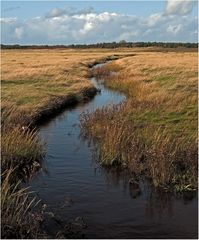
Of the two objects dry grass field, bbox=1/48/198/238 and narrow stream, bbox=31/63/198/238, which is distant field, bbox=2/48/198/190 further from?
narrow stream, bbox=31/63/198/238

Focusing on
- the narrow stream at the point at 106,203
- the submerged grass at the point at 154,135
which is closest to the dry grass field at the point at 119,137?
the submerged grass at the point at 154,135

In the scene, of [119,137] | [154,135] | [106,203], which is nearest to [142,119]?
[154,135]

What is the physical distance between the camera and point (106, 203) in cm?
1173

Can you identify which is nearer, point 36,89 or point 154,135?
point 154,135

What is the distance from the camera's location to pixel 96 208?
11375mm

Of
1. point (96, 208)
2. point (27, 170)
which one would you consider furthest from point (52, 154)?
point (96, 208)

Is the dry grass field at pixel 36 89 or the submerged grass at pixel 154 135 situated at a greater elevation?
the dry grass field at pixel 36 89

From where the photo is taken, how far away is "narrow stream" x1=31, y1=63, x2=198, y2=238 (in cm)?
1018

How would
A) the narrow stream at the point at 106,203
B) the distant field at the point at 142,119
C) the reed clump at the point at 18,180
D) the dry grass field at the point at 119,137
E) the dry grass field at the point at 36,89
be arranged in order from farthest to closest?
the dry grass field at the point at 36,89 < the distant field at the point at 142,119 < the dry grass field at the point at 119,137 < the narrow stream at the point at 106,203 < the reed clump at the point at 18,180

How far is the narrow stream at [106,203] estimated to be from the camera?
1018 centimetres

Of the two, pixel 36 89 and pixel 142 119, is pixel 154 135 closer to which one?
pixel 142 119

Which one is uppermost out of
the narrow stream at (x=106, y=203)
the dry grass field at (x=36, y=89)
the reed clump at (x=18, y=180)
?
the dry grass field at (x=36, y=89)

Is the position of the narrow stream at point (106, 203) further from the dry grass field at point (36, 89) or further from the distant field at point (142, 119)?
the dry grass field at point (36, 89)

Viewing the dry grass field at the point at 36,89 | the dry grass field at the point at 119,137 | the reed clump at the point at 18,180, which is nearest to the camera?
the reed clump at the point at 18,180
